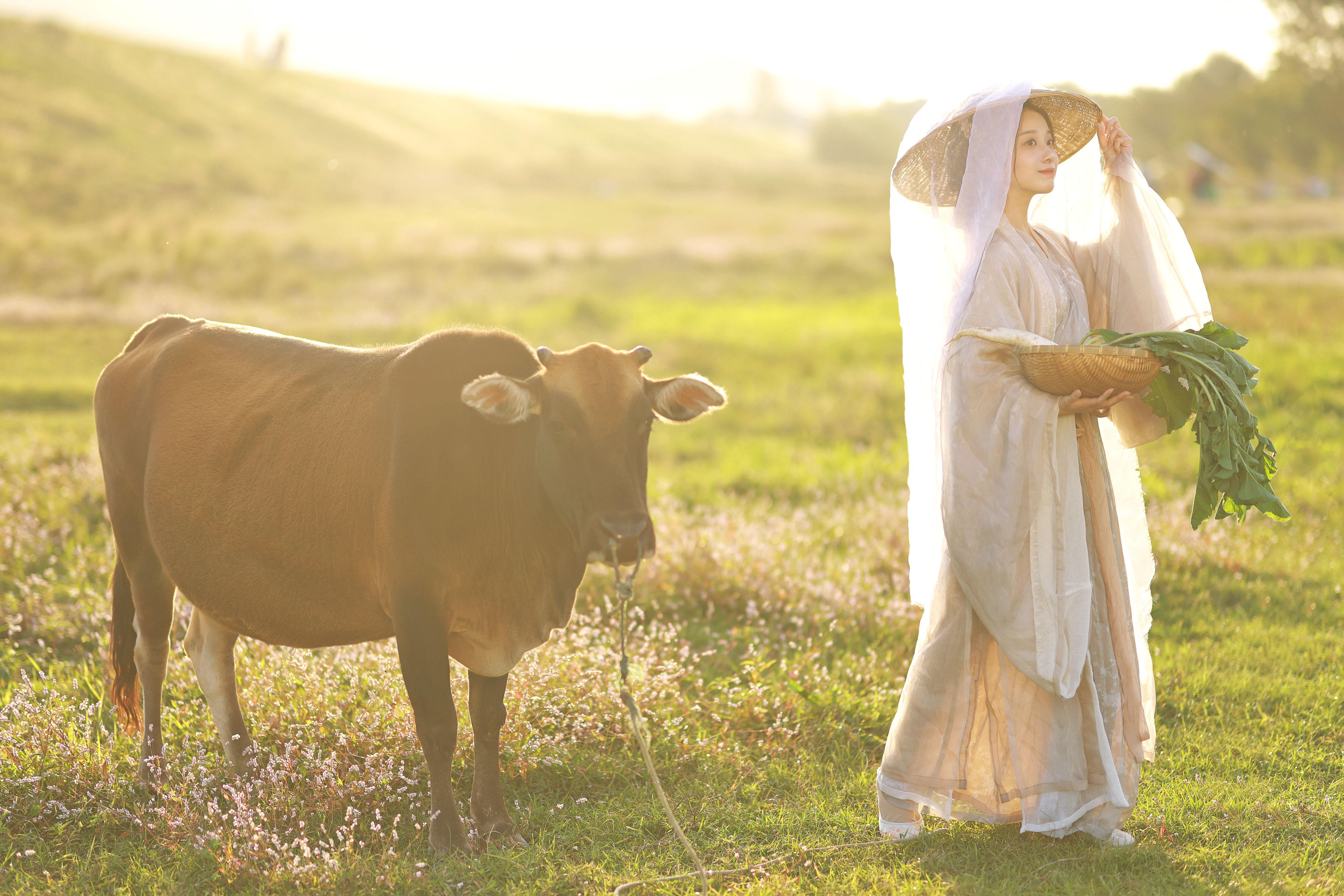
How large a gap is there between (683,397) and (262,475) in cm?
180

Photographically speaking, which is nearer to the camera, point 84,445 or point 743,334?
point 84,445

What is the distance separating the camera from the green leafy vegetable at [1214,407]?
3957mm

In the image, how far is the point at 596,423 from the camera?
143 inches

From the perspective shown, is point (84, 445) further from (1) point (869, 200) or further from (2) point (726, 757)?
(1) point (869, 200)

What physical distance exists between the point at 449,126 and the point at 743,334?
58453 millimetres

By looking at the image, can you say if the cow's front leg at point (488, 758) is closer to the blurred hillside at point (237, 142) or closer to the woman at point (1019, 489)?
the woman at point (1019, 489)

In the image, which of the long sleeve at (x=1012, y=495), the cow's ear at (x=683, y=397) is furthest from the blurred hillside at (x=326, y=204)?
the long sleeve at (x=1012, y=495)

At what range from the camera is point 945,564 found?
4258 mm

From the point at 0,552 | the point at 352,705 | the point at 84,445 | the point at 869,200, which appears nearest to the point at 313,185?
the point at 869,200

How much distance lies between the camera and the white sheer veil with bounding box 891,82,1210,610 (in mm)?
4211

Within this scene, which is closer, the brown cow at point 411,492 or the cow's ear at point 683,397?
the brown cow at point 411,492

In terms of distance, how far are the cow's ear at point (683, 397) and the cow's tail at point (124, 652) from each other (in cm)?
286

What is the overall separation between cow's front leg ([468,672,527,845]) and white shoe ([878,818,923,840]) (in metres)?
1.47

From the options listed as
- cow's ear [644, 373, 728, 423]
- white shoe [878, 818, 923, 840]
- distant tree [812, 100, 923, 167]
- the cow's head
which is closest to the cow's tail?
the cow's head
